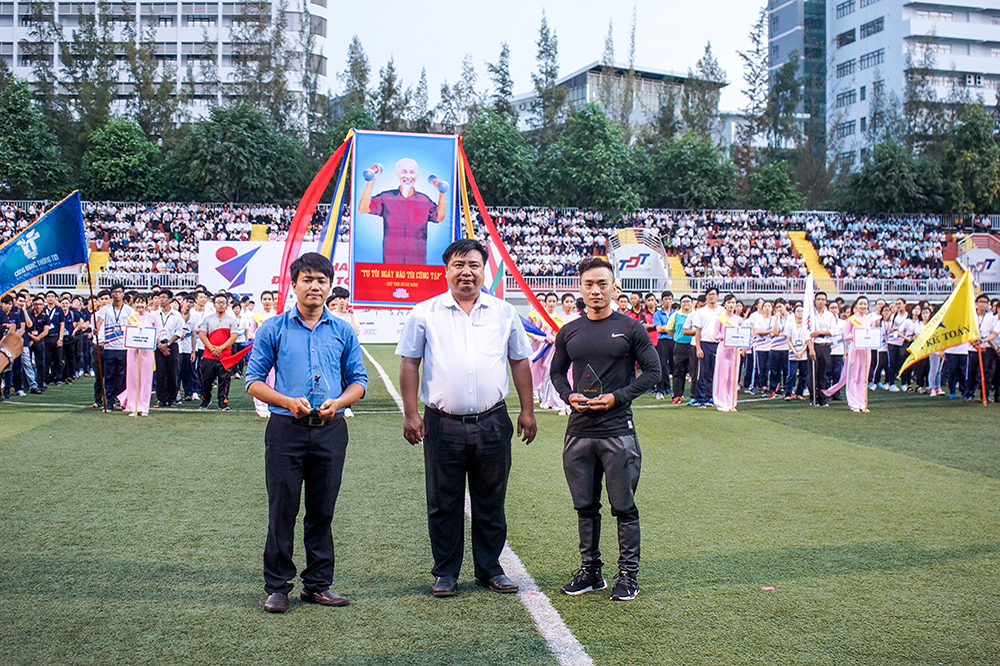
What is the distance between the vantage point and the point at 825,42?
7131cm

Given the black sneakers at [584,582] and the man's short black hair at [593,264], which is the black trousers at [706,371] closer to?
the man's short black hair at [593,264]

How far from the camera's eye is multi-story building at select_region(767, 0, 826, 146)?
2628 inches

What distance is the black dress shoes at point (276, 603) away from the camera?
4.52 meters

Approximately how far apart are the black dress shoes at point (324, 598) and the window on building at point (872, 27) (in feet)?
231

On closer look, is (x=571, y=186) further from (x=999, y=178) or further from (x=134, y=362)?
(x=134, y=362)

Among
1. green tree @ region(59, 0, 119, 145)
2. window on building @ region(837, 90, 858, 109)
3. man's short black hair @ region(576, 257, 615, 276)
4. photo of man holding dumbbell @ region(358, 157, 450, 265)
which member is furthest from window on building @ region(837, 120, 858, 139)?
man's short black hair @ region(576, 257, 615, 276)

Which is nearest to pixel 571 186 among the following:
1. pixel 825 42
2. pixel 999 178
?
pixel 999 178

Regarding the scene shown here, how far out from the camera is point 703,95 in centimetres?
6100

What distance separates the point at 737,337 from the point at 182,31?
64384 millimetres

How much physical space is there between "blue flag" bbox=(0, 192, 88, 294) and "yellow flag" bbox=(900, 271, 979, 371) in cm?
1288

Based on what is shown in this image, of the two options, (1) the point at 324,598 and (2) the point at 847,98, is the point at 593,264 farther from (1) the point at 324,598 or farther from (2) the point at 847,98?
(2) the point at 847,98

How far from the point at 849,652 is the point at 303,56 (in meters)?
63.1

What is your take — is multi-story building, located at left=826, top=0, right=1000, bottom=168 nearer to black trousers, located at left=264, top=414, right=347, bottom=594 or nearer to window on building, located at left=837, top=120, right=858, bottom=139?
window on building, located at left=837, top=120, right=858, bottom=139

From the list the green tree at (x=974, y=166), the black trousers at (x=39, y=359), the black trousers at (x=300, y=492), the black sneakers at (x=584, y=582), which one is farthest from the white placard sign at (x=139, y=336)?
the green tree at (x=974, y=166)
